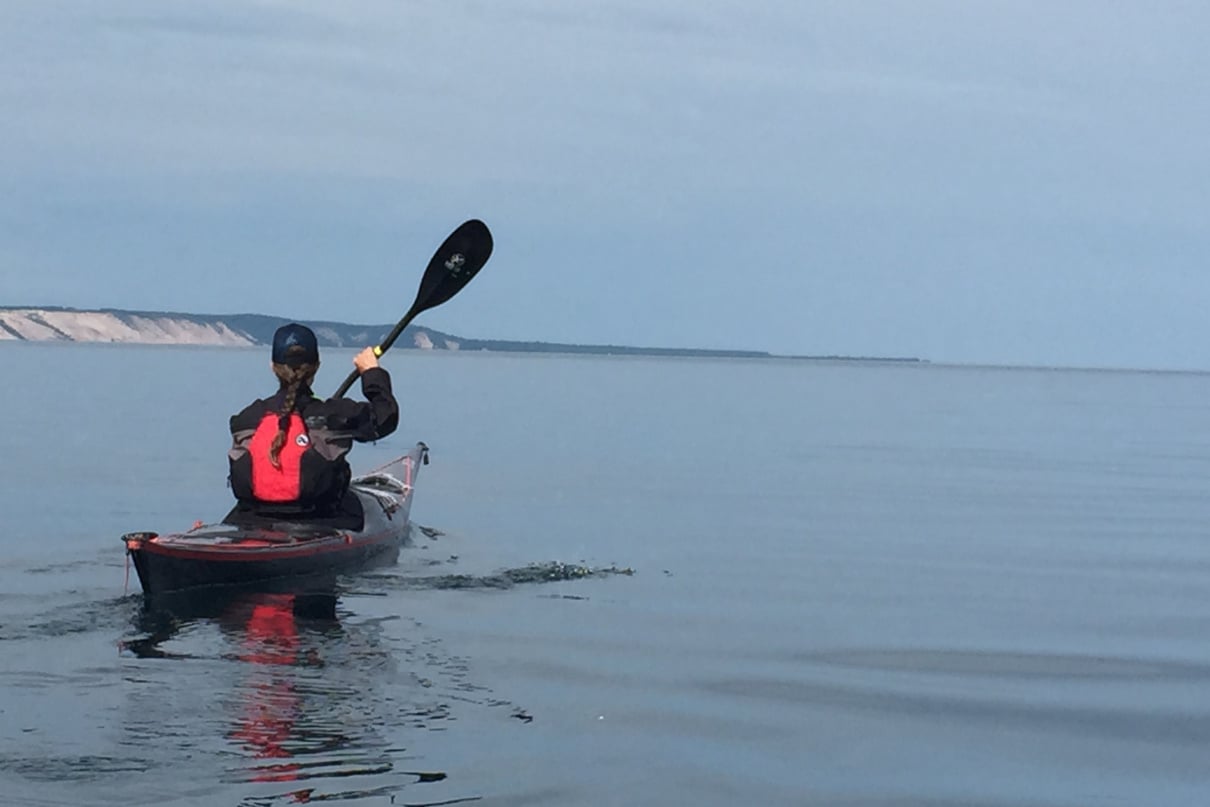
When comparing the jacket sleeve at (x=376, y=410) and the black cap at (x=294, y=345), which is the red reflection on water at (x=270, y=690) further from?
the black cap at (x=294, y=345)

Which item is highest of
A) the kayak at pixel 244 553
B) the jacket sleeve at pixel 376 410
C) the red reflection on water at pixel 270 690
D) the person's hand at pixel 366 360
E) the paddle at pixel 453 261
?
the paddle at pixel 453 261

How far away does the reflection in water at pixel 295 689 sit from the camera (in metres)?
8.97

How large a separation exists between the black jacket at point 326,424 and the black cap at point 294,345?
11.8 inches

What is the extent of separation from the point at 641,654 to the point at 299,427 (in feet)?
11.0

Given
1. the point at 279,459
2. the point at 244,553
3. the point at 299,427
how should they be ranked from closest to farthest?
1. the point at 299,427
2. the point at 279,459
3. the point at 244,553

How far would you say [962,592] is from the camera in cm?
1758

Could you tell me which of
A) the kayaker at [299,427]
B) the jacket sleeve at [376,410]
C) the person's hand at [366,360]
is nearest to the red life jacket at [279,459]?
the kayaker at [299,427]

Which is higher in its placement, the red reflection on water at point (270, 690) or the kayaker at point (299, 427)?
the kayaker at point (299, 427)

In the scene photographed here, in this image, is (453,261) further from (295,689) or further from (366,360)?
(295,689)

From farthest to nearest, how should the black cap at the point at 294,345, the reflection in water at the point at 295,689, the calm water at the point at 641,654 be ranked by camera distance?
the black cap at the point at 294,345 < the calm water at the point at 641,654 < the reflection in water at the point at 295,689

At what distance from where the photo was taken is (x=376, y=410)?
46.3 feet

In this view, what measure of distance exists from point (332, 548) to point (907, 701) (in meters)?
5.92

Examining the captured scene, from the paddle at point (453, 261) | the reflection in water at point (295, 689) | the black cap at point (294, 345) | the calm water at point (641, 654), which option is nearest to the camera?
the reflection in water at point (295, 689)

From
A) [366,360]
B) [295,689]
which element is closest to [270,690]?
[295,689]
